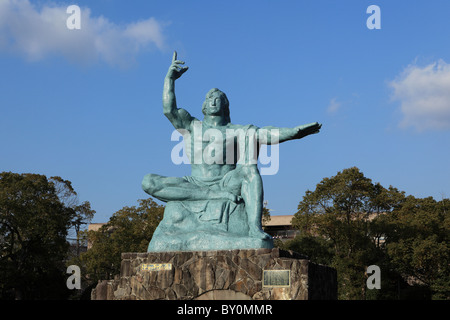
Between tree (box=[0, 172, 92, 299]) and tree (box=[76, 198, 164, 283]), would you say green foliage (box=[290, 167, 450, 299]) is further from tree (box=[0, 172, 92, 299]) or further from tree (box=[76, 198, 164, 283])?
tree (box=[0, 172, 92, 299])

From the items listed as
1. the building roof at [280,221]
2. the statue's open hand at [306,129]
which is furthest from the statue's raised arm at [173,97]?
the building roof at [280,221]

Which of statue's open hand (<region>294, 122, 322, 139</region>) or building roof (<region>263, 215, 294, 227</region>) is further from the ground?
statue's open hand (<region>294, 122, 322, 139</region>)

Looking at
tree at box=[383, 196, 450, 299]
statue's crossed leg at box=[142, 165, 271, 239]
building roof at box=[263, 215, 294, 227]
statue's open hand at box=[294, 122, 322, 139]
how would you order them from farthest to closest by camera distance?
building roof at box=[263, 215, 294, 227] < tree at box=[383, 196, 450, 299] < statue's open hand at box=[294, 122, 322, 139] < statue's crossed leg at box=[142, 165, 271, 239]

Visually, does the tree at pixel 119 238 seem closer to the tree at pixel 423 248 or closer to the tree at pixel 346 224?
the tree at pixel 346 224

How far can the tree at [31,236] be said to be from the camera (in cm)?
2148

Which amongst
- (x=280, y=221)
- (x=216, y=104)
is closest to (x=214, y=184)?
(x=216, y=104)

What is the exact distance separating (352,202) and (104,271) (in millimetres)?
10171

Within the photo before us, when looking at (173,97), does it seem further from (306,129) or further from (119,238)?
(119,238)

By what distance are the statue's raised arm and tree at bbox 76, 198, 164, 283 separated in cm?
1236

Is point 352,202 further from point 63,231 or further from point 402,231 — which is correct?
point 63,231

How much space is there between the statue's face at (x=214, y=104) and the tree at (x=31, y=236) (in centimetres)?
1365

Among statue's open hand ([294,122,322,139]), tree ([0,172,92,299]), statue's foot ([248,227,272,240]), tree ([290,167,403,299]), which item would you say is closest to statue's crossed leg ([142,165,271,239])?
statue's foot ([248,227,272,240])

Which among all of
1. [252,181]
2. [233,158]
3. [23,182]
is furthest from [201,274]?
[23,182]

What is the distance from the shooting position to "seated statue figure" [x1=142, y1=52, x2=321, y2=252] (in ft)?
28.9
